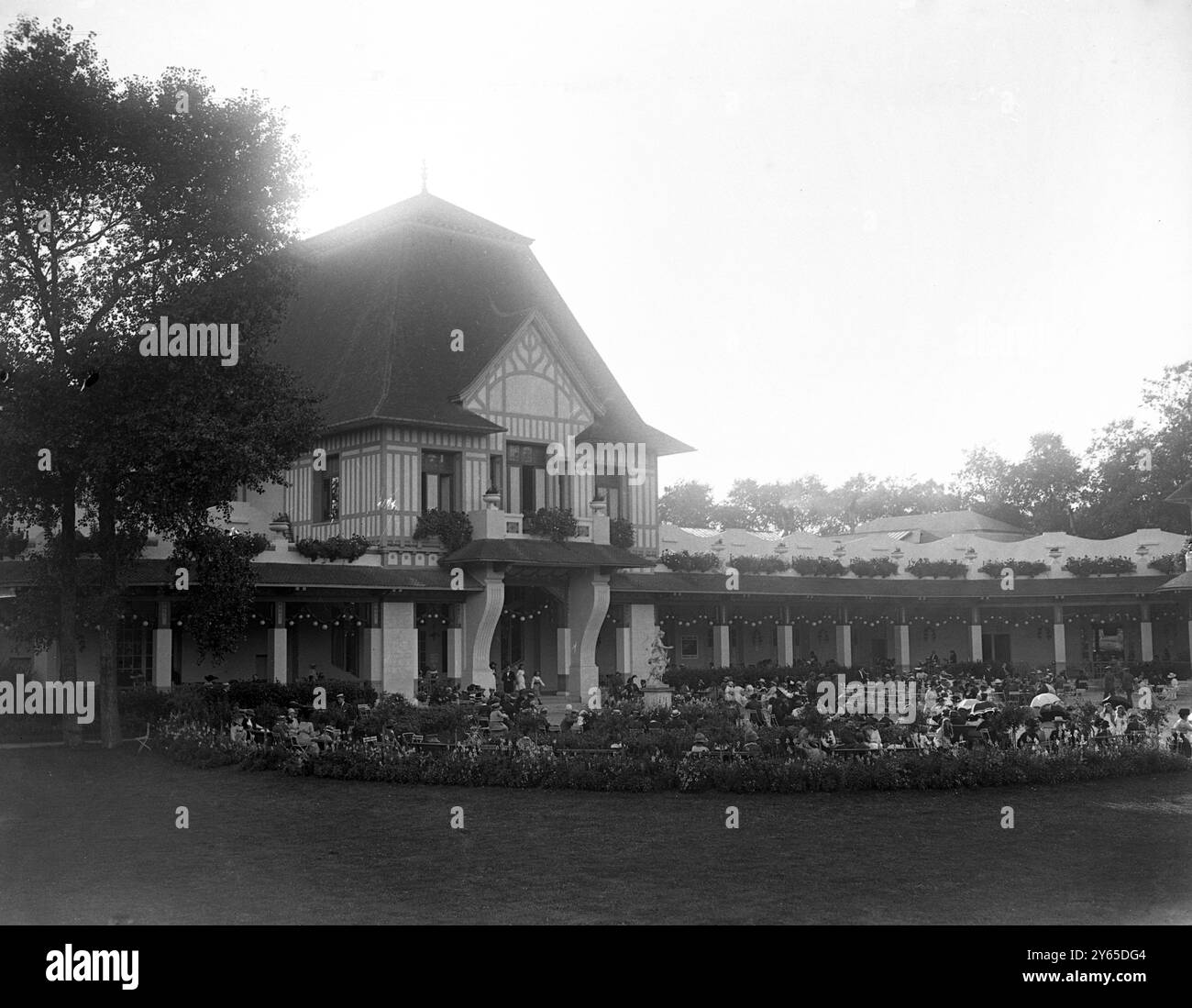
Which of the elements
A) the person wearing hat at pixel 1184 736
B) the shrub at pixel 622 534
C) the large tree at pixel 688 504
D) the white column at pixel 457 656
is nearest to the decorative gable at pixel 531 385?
the shrub at pixel 622 534

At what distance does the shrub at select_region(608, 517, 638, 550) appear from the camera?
3912 centimetres

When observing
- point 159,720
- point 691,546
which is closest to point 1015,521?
point 691,546

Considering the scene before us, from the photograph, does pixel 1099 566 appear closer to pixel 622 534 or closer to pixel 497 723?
pixel 622 534

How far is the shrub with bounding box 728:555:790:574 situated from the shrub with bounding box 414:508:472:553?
10.0m

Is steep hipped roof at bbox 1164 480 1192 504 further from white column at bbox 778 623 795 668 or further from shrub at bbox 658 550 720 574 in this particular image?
shrub at bbox 658 550 720 574

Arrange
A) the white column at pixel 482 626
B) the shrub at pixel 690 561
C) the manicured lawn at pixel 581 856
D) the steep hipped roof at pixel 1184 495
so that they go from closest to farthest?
the manicured lawn at pixel 581 856 < the white column at pixel 482 626 < the shrub at pixel 690 561 < the steep hipped roof at pixel 1184 495

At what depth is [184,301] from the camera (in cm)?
2359

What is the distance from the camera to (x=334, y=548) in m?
32.2

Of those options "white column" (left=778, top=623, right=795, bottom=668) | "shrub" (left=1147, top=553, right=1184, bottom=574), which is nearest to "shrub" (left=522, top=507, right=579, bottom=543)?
"white column" (left=778, top=623, right=795, bottom=668)

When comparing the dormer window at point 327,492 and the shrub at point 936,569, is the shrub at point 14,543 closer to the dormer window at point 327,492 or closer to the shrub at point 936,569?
the dormer window at point 327,492

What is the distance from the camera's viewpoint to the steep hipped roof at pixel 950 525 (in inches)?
2773

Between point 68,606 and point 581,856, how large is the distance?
14447mm

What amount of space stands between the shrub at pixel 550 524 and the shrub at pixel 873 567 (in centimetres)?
1245

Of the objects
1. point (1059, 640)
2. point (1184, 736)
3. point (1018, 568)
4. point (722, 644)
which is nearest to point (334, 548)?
point (722, 644)
